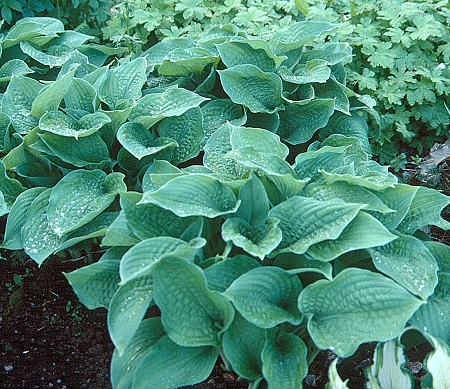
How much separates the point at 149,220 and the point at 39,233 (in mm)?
529

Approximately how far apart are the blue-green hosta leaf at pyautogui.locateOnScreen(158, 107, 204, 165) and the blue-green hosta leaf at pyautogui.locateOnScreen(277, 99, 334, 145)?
0.46 meters

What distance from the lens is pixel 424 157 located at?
3.32 metres

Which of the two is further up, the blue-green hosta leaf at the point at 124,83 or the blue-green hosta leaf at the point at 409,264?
the blue-green hosta leaf at the point at 124,83

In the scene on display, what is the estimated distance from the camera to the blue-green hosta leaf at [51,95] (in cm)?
232

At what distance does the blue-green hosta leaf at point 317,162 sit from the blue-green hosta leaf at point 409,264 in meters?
0.39


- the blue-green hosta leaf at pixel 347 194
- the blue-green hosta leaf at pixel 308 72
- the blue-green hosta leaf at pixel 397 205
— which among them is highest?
the blue-green hosta leaf at pixel 308 72

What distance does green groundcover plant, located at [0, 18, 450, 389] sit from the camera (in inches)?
69.0

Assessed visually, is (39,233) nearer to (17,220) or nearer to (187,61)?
(17,220)

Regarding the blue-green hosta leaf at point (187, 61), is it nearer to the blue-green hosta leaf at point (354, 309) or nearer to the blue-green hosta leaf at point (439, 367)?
the blue-green hosta leaf at point (354, 309)

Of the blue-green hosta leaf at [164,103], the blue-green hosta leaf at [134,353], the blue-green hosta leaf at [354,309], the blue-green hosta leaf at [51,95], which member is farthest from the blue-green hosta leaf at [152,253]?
the blue-green hosta leaf at [51,95]

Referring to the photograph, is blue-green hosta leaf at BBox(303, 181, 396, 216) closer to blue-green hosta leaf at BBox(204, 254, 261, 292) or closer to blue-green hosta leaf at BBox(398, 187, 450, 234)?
blue-green hosta leaf at BBox(398, 187, 450, 234)

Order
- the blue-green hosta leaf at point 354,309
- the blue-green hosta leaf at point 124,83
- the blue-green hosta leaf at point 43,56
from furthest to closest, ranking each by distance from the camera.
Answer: the blue-green hosta leaf at point 43,56
the blue-green hosta leaf at point 124,83
the blue-green hosta leaf at point 354,309

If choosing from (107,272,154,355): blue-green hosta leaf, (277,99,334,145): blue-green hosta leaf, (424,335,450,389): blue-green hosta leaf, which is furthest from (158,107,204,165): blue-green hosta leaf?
(424,335,450,389): blue-green hosta leaf

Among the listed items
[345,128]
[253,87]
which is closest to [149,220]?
[253,87]
